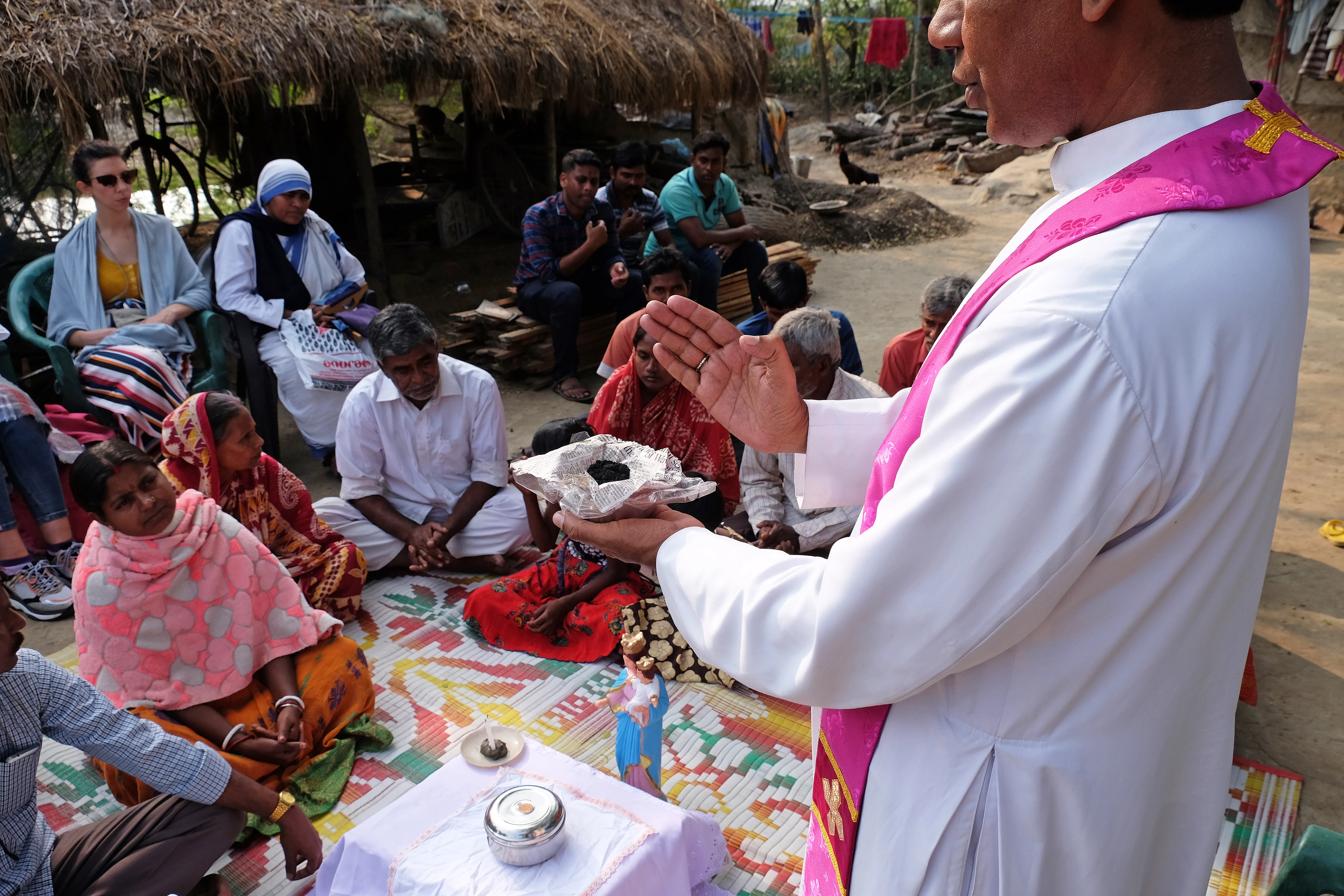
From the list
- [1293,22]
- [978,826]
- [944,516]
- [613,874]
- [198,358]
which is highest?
[1293,22]

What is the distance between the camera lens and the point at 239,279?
17.5 feet

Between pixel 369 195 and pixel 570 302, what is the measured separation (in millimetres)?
3045

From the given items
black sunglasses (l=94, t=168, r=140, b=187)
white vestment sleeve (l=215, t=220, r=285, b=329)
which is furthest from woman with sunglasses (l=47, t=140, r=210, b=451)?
white vestment sleeve (l=215, t=220, r=285, b=329)

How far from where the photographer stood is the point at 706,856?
2.42 m

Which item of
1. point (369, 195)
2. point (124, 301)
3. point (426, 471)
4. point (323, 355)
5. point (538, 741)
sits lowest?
point (538, 741)

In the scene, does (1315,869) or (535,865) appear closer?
(1315,869)

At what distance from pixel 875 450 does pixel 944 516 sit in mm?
564

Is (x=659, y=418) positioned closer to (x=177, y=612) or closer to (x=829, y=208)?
(x=177, y=612)

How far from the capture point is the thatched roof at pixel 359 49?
595 cm

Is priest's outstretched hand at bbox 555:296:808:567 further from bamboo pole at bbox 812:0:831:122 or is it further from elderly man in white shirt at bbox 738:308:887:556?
bamboo pole at bbox 812:0:831:122

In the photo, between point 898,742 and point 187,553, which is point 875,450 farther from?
point 187,553

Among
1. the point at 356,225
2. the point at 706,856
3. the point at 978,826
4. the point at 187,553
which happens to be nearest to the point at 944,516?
the point at 978,826

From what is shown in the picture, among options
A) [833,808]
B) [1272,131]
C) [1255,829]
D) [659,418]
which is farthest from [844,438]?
[659,418]

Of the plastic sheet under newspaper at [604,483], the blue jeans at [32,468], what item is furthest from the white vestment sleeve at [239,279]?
the plastic sheet under newspaper at [604,483]
